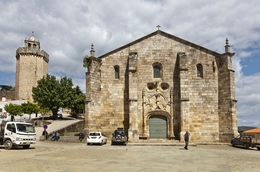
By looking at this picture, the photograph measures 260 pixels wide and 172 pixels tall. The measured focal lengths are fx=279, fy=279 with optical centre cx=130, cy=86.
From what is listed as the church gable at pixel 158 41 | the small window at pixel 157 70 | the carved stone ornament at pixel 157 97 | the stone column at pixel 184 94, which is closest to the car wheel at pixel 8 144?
the carved stone ornament at pixel 157 97

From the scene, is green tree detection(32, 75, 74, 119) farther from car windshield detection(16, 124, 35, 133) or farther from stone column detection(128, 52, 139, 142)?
car windshield detection(16, 124, 35, 133)

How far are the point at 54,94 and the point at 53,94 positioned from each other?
177 millimetres

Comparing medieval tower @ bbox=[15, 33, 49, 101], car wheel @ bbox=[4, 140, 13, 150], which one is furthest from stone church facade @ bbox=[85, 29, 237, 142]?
medieval tower @ bbox=[15, 33, 49, 101]

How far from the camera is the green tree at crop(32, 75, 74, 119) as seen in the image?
46.0 metres

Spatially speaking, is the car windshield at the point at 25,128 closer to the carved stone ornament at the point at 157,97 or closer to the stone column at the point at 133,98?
the stone column at the point at 133,98

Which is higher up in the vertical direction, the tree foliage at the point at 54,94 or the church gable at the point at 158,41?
the church gable at the point at 158,41

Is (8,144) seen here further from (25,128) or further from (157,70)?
(157,70)

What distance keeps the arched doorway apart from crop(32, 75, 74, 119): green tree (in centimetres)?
2344

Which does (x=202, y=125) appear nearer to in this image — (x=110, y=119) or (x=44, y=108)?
(x=110, y=119)

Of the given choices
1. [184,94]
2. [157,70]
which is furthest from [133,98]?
[184,94]

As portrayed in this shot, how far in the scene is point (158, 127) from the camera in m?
26.8

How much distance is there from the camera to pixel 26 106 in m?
47.3

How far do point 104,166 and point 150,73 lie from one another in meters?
17.2

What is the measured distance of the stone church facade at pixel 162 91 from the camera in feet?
84.6
